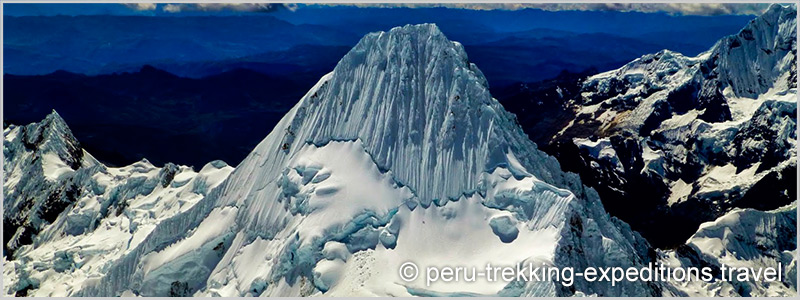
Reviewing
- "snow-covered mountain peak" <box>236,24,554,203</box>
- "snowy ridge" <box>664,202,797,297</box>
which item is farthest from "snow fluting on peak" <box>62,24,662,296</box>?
"snowy ridge" <box>664,202,797,297</box>

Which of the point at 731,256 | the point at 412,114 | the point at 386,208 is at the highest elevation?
the point at 412,114

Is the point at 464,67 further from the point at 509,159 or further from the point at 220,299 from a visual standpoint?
the point at 220,299

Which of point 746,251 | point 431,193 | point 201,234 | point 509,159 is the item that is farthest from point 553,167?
point 746,251

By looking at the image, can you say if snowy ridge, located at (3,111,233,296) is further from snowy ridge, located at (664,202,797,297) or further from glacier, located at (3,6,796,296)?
snowy ridge, located at (664,202,797,297)

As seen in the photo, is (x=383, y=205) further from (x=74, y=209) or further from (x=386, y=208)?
(x=74, y=209)

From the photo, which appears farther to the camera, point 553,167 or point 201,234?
point 553,167

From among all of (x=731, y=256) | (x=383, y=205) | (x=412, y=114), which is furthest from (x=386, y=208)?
(x=731, y=256)
